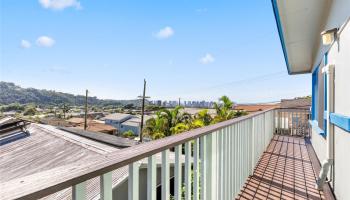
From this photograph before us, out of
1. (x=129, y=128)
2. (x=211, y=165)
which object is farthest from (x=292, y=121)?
(x=129, y=128)

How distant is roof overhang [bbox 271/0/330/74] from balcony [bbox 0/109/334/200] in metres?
1.86

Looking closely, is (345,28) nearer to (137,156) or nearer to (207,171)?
(207,171)

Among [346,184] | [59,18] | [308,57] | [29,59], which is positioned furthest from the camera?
[29,59]

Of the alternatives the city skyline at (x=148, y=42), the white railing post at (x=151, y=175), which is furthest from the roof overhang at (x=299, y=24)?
the white railing post at (x=151, y=175)

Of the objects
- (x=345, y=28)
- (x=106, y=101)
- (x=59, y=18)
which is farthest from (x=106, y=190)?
(x=106, y=101)

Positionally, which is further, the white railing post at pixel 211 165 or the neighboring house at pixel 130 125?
the neighboring house at pixel 130 125

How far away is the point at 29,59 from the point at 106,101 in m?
57.1

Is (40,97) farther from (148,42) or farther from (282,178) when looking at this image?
(282,178)

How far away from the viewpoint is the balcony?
0.68 m

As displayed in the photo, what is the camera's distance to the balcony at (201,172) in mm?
681

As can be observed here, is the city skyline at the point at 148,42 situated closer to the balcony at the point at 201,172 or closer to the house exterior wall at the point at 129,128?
the balcony at the point at 201,172

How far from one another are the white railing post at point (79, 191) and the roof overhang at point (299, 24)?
3.41 meters

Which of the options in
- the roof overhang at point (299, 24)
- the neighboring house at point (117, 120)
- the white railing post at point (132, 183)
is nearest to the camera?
the white railing post at point (132, 183)

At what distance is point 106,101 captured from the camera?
313ft
